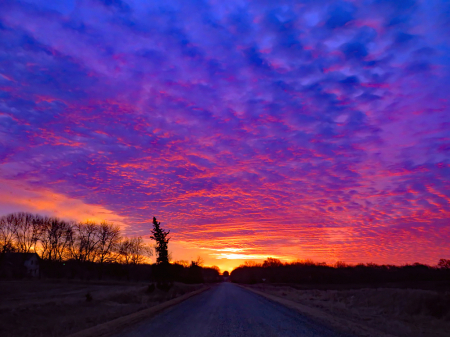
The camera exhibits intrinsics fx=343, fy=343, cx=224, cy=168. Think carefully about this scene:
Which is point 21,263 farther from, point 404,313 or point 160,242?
point 404,313

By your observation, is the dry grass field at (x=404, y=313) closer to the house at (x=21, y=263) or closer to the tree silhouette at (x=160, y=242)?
the tree silhouette at (x=160, y=242)

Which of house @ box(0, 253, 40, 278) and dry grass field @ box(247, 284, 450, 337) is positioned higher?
house @ box(0, 253, 40, 278)

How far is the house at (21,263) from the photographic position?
7734 centimetres

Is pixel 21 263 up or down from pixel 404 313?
up

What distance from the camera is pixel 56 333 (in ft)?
50.0

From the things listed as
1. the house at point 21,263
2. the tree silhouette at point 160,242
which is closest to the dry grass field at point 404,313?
the tree silhouette at point 160,242

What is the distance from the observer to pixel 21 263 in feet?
283

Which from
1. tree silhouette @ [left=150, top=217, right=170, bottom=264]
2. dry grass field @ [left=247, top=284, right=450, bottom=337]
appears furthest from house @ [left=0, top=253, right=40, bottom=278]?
dry grass field @ [left=247, top=284, right=450, bottom=337]

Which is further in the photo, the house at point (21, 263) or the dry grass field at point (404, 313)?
the house at point (21, 263)

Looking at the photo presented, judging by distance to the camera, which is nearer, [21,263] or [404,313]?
[404,313]

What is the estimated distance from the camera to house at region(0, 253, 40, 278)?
3045 inches

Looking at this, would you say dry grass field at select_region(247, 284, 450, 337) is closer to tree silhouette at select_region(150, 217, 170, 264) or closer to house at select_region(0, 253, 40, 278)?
tree silhouette at select_region(150, 217, 170, 264)

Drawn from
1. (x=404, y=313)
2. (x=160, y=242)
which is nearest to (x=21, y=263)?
(x=160, y=242)

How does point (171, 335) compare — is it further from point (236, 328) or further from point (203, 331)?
point (236, 328)
